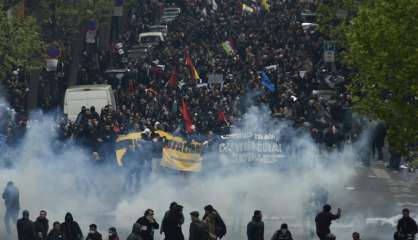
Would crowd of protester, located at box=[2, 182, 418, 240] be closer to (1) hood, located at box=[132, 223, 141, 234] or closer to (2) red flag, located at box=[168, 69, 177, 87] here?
(1) hood, located at box=[132, 223, 141, 234]

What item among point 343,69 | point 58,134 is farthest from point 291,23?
point 58,134

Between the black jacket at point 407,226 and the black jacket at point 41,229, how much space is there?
677 cm

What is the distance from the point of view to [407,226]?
29.1 meters

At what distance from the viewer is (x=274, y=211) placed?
115ft

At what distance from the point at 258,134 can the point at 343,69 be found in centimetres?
1659

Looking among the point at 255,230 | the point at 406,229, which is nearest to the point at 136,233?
the point at 255,230

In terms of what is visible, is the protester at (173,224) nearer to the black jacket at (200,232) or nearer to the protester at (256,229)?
the black jacket at (200,232)

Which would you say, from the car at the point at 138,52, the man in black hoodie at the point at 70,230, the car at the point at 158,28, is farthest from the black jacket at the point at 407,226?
the car at the point at 158,28

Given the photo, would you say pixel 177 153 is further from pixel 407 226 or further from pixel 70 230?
pixel 407 226

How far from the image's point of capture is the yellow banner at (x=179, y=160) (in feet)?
125

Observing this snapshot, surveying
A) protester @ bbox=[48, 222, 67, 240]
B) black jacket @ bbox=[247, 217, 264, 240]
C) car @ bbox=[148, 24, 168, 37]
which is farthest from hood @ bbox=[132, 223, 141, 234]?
car @ bbox=[148, 24, 168, 37]

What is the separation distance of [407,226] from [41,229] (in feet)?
23.0

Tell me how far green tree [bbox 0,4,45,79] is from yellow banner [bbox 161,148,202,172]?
11906 mm

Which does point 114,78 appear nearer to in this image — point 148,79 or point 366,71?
point 148,79
